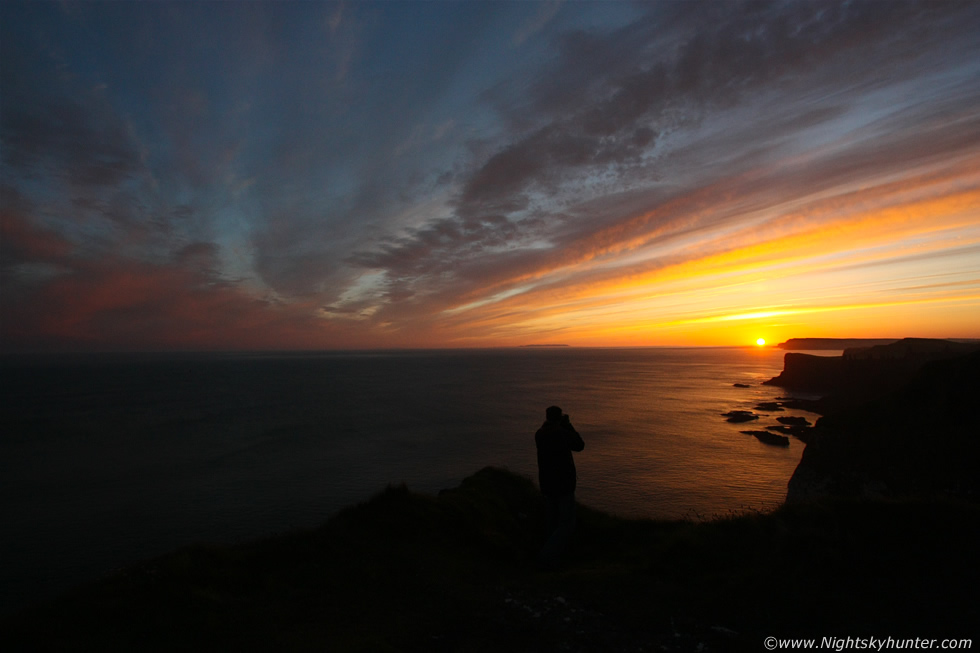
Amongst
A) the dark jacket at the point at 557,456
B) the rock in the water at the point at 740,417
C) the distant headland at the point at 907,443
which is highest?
the dark jacket at the point at 557,456

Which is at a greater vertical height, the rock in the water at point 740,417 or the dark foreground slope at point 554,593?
the dark foreground slope at point 554,593

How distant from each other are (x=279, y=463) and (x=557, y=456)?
125 ft

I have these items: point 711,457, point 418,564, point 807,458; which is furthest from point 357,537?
point 711,457

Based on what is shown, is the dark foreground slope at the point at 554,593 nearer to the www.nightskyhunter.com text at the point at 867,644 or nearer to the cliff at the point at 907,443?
the www.nightskyhunter.com text at the point at 867,644

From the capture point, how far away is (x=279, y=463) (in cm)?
4094

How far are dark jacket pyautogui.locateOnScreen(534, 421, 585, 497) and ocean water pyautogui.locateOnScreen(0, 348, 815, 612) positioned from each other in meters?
15.0

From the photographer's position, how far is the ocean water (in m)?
26.5

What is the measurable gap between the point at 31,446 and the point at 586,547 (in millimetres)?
64272

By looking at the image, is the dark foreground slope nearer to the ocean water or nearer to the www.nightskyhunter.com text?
the www.nightskyhunter.com text

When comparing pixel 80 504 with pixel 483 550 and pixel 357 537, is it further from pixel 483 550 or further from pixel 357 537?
pixel 483 550

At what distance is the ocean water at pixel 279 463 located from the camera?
26481 mm

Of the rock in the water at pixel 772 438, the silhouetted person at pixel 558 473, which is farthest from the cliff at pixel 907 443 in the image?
the rock in the water at pixel 772 438

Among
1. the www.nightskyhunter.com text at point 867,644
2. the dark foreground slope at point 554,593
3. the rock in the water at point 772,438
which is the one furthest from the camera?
the rock in the water at point 772,438

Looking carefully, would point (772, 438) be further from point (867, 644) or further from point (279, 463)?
point (867, 644)
